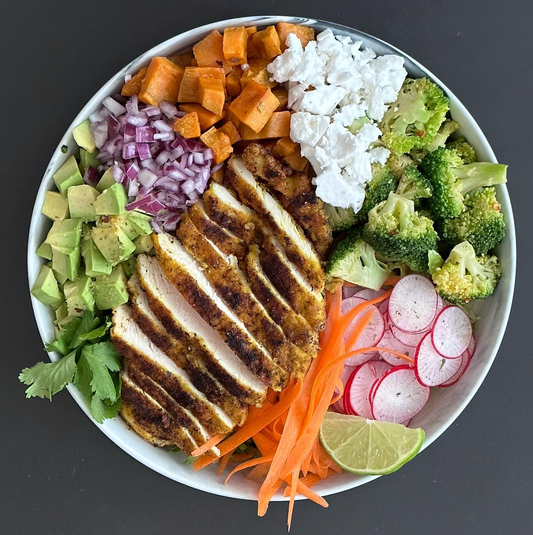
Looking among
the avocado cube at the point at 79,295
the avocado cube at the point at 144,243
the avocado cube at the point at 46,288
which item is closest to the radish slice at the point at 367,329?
the avocado cube at the point at 144,243

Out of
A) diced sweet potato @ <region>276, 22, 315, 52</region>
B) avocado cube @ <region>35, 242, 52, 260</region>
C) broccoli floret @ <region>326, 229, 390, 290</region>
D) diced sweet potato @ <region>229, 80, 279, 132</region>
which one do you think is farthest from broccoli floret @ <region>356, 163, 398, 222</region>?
avocado cube @ <region>35, 242, 52, 260</region>

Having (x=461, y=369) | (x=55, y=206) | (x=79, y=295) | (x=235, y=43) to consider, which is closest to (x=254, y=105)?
(x=235, y=43)

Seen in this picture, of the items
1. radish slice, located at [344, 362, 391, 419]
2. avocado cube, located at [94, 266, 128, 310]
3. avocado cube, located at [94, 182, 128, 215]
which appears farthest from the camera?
radish slice, located at [344, 362, 391, 419]

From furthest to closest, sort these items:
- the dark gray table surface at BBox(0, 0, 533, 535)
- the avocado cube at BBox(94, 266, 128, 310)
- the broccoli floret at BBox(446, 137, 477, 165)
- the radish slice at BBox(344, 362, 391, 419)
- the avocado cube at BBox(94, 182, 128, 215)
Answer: the dark gray table surface at BBox(0, 0, 533, 535)
the radish slice at BBox(344, 362, 391, 419)
the broccoli floret at BBox(446, 137, 477, 165)
the avocado cube at BBox(94, 266, 128, 310)
the avocado cube at BBox(94, 182, 128, 215)

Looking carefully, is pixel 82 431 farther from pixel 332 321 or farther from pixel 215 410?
pixel 332 321

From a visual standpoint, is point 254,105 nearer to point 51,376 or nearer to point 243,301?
point 243,301

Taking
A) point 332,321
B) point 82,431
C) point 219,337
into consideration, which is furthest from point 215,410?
point 82,431

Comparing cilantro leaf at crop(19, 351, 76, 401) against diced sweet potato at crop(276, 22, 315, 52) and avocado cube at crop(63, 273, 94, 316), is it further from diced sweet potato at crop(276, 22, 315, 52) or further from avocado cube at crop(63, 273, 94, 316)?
diced sweet potato at crop(276, 22, 315, 52)
